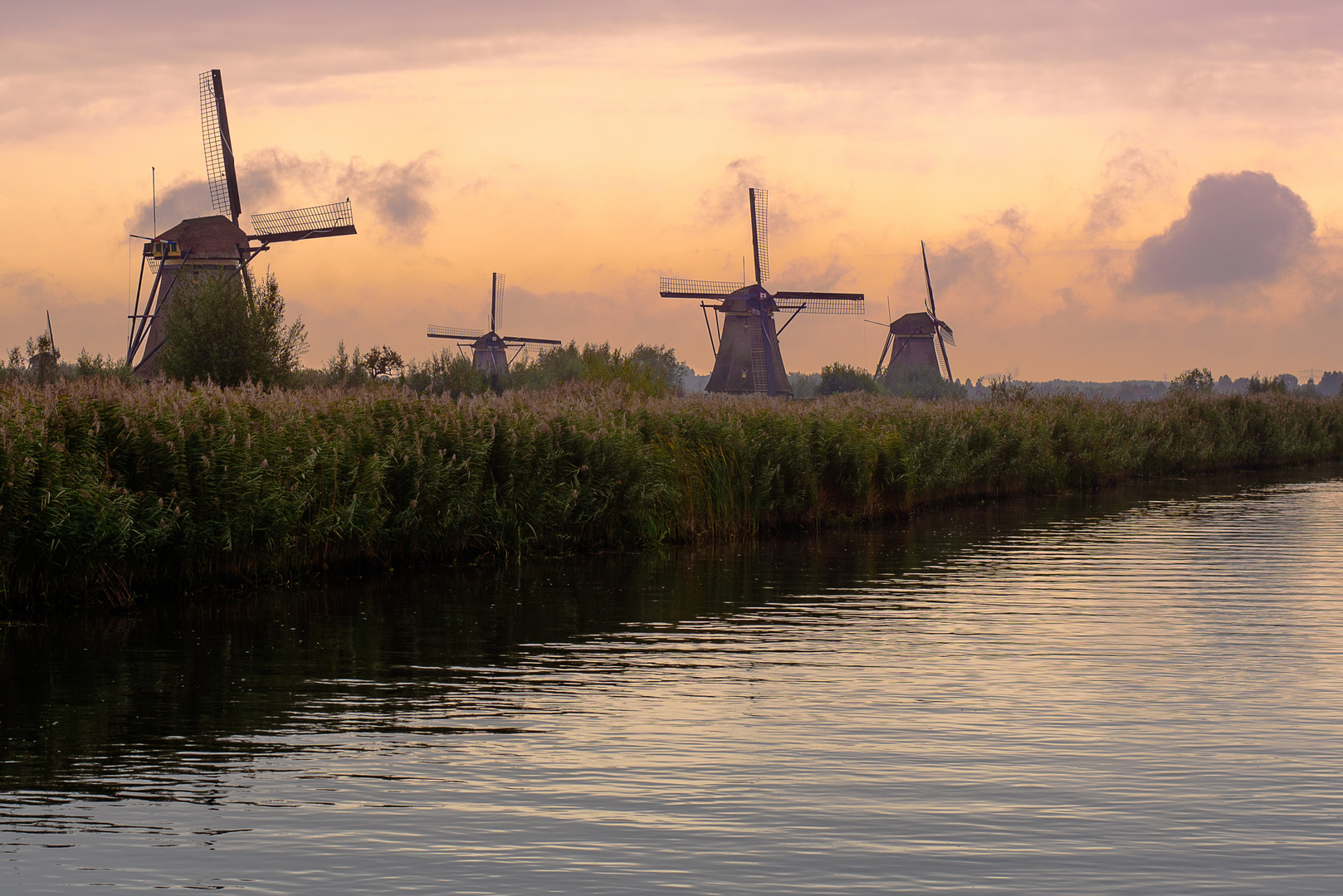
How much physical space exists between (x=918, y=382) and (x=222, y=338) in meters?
74.7

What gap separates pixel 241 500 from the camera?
17.0 m

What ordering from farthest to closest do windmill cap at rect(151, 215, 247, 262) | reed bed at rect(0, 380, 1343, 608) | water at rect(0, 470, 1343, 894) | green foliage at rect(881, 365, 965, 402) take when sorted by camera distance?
green foliage at rect(881, 365, 965, 402) → windmill cap at rect(151, 215, 247, 262) → reed bed at rect(0, 380, 1343, 608) → water at rect(0, 470, 1343, 894)

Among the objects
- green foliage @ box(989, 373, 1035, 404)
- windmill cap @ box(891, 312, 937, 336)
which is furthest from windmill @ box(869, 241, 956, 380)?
green foliage @ box(989, 373, 1035, 404)

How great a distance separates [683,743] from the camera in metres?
9.44

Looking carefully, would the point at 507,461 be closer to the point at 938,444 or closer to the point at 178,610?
the point at 178,610

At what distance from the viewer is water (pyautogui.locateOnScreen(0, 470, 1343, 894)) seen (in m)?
6.84

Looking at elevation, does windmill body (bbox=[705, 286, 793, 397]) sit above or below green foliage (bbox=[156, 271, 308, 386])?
above

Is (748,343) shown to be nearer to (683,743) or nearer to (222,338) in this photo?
(222,338)

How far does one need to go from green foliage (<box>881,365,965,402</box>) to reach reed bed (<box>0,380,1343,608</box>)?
69813mm

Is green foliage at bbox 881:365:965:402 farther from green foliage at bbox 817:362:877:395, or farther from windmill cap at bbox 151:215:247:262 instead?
windmill cap at bbox 151:215:247:262

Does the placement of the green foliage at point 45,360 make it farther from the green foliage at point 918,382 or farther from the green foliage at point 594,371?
the green foliage at point 918,382

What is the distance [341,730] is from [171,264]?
4912cm

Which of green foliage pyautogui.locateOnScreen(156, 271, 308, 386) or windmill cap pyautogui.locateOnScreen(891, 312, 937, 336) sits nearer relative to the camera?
green foliage pyautogui.locateOnScreen(156, 271, 308, 386)

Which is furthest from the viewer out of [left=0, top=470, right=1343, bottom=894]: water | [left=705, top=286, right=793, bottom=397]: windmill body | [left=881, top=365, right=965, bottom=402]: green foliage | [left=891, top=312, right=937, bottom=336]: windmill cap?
[left=891, top=312, right=937, bottom=336]: windmill cap
